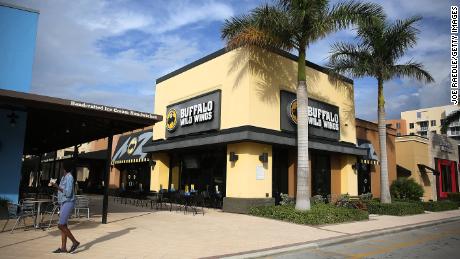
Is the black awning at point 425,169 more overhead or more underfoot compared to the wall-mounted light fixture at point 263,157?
more overhead

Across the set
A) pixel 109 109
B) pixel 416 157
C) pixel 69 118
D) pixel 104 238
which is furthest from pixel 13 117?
pixel 416 157

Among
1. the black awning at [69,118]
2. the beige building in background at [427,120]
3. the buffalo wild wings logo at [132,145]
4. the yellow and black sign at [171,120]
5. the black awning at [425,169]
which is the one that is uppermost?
the beige building in background at [427,120]

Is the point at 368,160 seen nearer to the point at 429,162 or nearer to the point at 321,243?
the point at 429,162

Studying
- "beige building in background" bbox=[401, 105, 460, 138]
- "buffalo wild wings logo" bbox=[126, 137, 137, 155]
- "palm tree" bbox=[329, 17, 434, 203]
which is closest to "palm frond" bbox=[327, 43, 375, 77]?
"palm tree" bbox=[329, 17, 434, 203]

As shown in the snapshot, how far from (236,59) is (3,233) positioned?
1182 centimetres

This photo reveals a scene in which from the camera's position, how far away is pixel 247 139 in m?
16.5

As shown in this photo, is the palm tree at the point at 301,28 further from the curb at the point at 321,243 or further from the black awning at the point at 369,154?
the black awning at the point at 369,154

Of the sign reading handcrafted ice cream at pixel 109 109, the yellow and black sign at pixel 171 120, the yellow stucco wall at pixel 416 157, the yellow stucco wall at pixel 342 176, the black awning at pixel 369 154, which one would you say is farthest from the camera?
the yellow stucco wall at pixel 416 157

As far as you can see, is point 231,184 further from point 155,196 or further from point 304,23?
point 304,23

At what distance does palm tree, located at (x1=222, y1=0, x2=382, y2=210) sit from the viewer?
605 inches

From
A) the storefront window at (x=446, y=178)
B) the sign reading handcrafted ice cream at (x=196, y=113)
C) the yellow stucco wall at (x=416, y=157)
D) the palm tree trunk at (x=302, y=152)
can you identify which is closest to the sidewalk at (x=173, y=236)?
the palm tree trunk at (x=302, y=152)

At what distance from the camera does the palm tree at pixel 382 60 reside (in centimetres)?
2006

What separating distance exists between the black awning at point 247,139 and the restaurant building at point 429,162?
1046 cm

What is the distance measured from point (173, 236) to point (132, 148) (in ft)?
60.0
